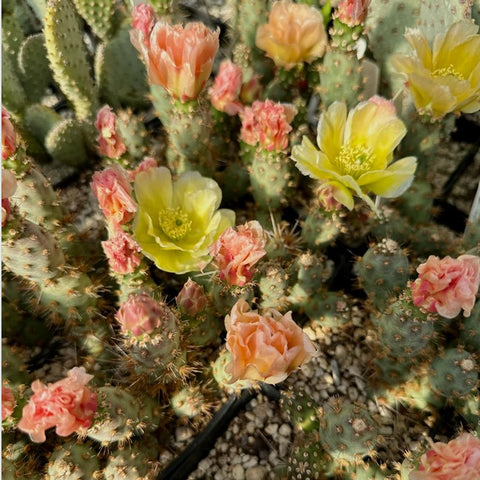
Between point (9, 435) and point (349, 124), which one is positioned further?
point (349, 124)

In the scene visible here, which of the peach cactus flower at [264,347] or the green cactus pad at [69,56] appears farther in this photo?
the green cactus pad at [69,56]

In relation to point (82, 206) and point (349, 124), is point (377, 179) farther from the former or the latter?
point (82, 206)

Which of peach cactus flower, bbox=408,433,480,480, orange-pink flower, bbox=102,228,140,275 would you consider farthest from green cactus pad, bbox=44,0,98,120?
peach cactus flower, bbox=408,433,480,480

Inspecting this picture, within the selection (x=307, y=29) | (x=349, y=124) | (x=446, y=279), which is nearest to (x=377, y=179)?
(x=349, y=124)

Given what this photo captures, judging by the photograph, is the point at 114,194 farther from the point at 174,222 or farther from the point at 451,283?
the point at 451,283

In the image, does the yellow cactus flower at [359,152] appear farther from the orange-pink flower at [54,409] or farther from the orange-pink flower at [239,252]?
the orange-pink flower at [54,409]

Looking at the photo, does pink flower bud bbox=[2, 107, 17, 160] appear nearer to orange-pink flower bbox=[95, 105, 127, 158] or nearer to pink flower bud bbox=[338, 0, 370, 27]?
orange-pink flower bbox=[95, 105, 127, 158]

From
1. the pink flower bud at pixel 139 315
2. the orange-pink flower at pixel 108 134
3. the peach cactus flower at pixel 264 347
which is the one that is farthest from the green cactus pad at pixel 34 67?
the peach cactus flower at pixel 264 347
